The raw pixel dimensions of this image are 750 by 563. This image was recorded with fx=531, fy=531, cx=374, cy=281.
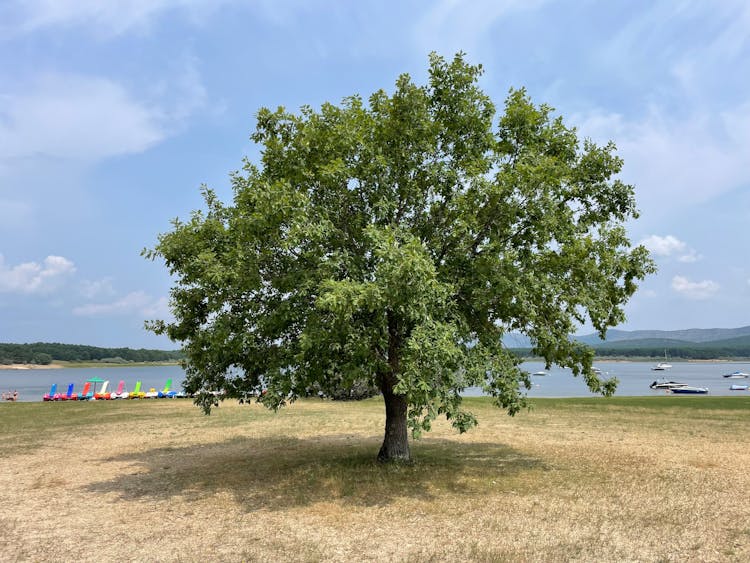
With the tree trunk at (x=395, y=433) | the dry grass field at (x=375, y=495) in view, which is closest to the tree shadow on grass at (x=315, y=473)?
the dry grass field at (x=375, y=495)

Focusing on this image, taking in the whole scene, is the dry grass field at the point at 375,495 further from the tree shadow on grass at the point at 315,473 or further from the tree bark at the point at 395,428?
the tree bark at the point at 395,428

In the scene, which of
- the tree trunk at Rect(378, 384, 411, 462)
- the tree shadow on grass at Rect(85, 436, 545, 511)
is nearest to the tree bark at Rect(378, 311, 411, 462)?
the tree trunk at Rect(378, 384, 411, 462)

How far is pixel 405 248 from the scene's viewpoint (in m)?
11.3

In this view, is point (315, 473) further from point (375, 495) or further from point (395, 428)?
point (375, 495)

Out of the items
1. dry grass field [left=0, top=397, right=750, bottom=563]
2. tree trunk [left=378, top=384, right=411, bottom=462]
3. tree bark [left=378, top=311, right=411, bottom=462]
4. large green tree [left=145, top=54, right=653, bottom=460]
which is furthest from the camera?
tree trunk [left=378, top=384, right=411, bottom=462]

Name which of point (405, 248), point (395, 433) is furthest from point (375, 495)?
point (405, 248)

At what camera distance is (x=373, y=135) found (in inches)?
585

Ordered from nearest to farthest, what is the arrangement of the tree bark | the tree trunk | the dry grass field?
the dry grass field
the tree bark
the tree trunk

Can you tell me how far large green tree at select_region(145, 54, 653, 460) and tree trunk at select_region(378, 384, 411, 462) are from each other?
0.04 metres

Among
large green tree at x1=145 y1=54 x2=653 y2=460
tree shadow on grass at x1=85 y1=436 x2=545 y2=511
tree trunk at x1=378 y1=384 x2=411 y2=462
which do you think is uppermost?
large green tree at x1=145 y1=54 x2=653 y2=460

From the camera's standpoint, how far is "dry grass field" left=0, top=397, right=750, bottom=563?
9.20 meters

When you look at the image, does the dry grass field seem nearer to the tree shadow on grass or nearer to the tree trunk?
the tree shadow on grass

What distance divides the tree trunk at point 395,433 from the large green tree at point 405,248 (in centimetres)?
4

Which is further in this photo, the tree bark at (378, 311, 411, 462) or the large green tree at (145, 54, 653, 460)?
the tree bark at (378, 311, 411, 462)
